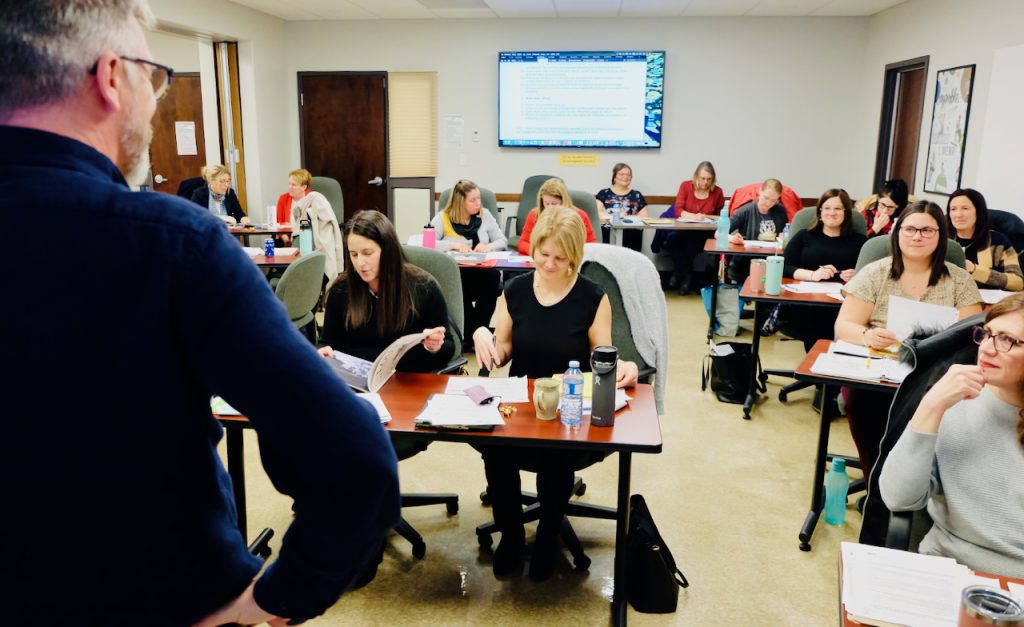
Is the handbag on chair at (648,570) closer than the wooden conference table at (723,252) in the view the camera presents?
Yes

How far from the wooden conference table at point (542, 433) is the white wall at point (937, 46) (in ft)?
13.5

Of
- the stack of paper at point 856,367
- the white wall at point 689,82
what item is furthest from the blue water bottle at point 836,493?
the white wall at point 689,82

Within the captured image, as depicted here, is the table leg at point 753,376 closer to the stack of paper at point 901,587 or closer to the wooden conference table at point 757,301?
the wooden conference table at point 757,301

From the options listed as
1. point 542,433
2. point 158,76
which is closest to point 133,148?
point 158,76

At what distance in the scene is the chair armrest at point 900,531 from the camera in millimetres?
1788

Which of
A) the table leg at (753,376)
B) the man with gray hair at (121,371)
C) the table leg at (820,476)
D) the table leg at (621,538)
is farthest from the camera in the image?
the table leg at (753,376)

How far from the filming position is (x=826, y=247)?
4.50 meters

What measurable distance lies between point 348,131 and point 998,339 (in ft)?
24.5

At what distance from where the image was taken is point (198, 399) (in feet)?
2.31

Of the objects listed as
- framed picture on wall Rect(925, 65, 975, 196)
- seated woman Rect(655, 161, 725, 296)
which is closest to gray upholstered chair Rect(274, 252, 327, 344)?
seated woman Rect(655, 161, 725, 296)

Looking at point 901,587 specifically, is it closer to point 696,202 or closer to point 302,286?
point 302,286

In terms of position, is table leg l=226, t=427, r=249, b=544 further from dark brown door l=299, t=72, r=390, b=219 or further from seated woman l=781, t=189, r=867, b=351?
dark brown door l=299, t=72, r=390, b=219

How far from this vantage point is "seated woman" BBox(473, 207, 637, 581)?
8.46 feet

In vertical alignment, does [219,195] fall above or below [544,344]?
above
